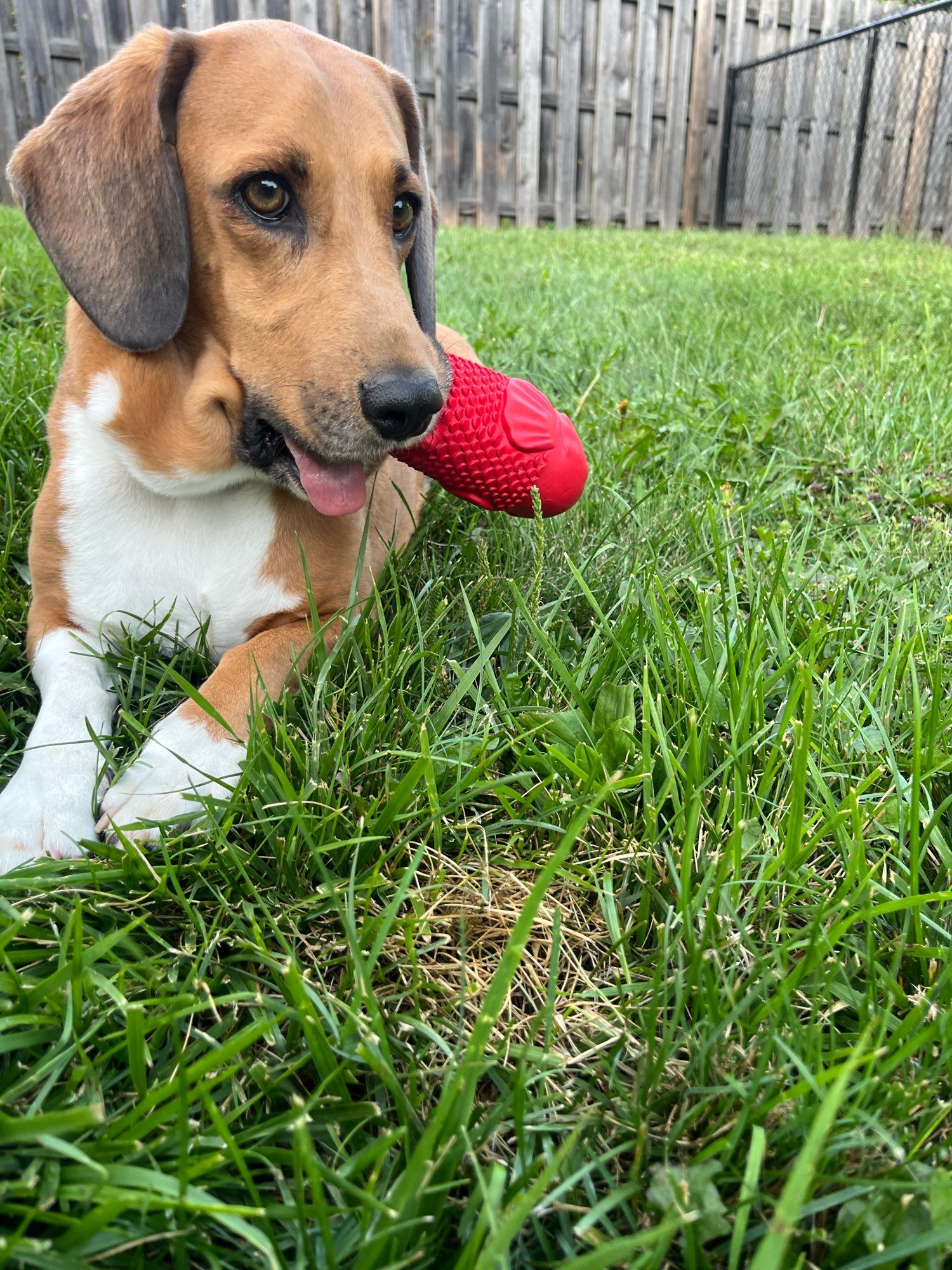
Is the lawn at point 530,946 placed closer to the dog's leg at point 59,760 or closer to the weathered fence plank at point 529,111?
the dog's leg at point 59,760

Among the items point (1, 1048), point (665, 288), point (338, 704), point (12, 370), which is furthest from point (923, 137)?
point (1, 1048)

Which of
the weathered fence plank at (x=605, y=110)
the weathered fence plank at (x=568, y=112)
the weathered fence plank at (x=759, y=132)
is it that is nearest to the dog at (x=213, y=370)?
the weathered fence plank at (x=568, y=112)

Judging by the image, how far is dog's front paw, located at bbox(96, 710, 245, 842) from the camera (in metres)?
1.48

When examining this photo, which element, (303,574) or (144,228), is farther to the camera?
(303,574)

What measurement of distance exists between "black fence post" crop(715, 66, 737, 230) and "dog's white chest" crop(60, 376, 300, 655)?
1144cm

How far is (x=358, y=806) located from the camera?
142cm

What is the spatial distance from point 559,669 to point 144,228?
112 centimetres

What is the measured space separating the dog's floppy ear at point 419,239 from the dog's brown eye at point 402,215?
0.43ft

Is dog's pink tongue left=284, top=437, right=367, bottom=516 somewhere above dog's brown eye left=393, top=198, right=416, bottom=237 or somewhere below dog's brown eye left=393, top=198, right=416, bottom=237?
below

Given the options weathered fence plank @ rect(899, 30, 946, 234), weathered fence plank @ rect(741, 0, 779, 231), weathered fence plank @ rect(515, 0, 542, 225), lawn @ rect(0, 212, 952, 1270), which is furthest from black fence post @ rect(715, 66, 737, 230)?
lawn @ rect(0, 212, 952, 1270)

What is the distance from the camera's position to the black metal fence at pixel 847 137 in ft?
37.8

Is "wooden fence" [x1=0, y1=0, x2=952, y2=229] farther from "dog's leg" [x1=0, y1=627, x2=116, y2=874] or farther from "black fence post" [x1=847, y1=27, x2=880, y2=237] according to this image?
"dog's leg" [x1=0, y1=627, x2=116, y2=874]

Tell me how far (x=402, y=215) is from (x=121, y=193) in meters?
0.58

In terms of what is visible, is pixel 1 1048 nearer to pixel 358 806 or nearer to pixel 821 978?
pixel 358 806
